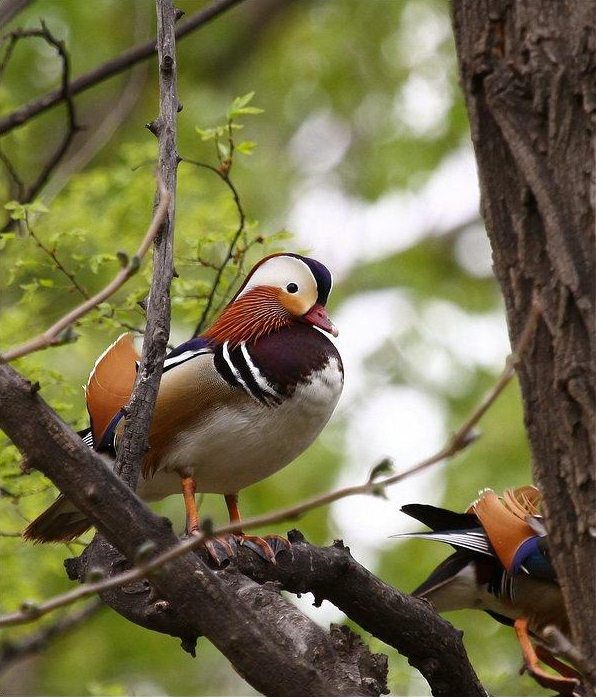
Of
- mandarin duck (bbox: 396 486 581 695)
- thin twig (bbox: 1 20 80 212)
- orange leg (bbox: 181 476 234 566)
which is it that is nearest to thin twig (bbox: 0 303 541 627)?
orange leg (bbox: 181 476 234 566)

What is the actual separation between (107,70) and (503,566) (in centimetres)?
239

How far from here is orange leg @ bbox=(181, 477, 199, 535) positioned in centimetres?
274

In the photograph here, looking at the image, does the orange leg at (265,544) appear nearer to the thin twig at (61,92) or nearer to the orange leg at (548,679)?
the orange leg at (548,679)

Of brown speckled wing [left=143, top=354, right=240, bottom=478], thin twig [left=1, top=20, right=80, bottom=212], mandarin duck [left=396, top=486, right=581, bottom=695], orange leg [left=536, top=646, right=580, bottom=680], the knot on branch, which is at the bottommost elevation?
orange leg [left=536, top=646, right=580, bottom=680]

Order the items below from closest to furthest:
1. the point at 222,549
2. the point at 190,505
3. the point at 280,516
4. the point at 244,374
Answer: the point at 280,516, the point at 222,549, the point at 190,505, the point at 244,374

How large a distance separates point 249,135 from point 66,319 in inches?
278

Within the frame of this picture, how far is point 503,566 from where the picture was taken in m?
3.29

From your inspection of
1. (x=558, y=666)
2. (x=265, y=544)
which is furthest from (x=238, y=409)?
(x=558, y=666)

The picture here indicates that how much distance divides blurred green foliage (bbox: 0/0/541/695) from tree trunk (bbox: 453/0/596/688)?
147cm

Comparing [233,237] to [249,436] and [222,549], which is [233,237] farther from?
[222,549]

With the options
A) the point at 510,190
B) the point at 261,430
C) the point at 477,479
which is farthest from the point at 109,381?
the point at 477,479

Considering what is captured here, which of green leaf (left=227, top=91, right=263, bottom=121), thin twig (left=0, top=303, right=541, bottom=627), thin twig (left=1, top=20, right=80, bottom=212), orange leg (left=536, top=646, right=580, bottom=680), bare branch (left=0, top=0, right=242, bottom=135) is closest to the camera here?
thin twig (left=0, top=303, right=541, bottom=627)

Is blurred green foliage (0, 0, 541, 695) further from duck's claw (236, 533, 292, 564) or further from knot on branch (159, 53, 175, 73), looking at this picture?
duck's claw (236, 533, 292, 564)

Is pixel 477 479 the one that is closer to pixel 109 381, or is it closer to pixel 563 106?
pixel 109 381
